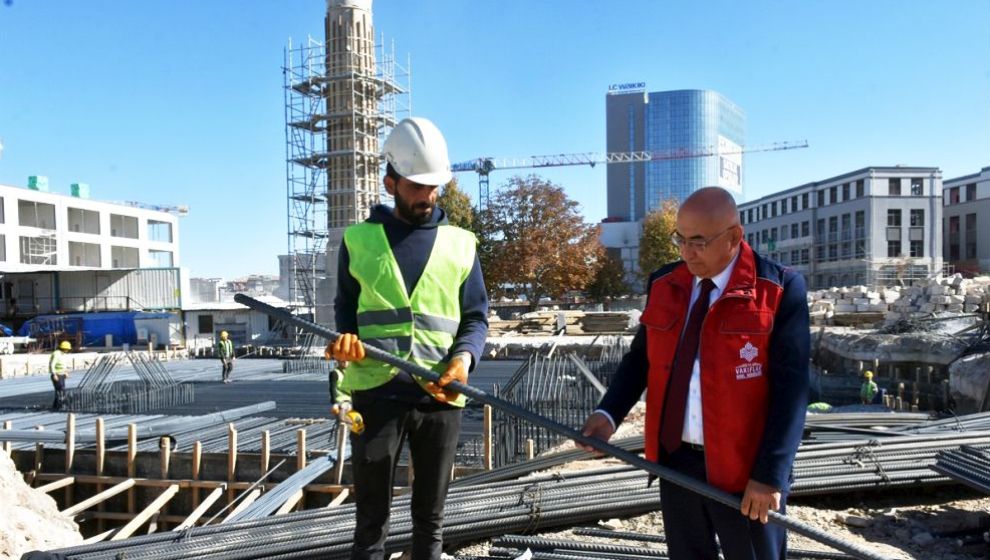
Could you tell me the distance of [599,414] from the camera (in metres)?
2.57

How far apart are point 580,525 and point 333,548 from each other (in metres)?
1.69

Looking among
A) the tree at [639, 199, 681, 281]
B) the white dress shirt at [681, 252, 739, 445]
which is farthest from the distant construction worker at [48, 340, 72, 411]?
the tree at [639, 199, 681, 281]

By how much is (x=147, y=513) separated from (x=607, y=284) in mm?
34015

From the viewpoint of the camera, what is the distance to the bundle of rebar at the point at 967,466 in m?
4.45

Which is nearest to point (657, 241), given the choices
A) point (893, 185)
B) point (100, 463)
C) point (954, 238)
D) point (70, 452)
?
point (893, 185)

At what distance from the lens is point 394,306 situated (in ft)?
8.24

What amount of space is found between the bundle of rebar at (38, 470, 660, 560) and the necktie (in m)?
2.70

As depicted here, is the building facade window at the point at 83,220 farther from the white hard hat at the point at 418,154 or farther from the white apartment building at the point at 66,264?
the white hard hat at the point at 418,154

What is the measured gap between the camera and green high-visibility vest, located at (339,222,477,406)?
2.50 m

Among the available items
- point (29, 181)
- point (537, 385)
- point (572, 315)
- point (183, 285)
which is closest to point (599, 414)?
point (537, 385)

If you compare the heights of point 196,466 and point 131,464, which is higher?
point 196,466

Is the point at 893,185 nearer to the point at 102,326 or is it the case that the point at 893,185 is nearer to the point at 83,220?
the point at 102,326

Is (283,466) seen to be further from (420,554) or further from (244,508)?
(420,554)

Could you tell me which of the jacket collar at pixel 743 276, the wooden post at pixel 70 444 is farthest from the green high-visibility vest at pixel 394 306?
the wooden post at pixel 70 444
